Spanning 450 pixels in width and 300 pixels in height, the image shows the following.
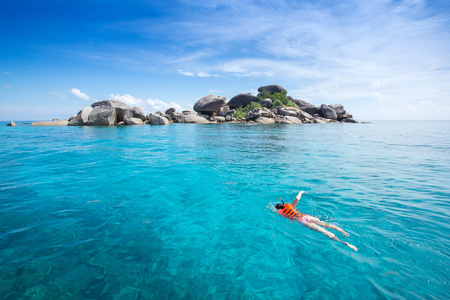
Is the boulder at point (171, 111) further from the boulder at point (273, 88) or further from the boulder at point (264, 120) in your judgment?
the boulder at point (273, 88)

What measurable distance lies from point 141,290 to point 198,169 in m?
5.81

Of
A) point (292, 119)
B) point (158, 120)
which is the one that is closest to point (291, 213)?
point (158, 120)

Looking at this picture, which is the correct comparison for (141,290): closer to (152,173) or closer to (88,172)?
(152,173)

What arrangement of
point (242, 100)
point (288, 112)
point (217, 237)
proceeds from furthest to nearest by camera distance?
point (242, 100) < point (288, 112) < point (217, 237)

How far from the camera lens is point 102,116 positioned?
32.4 meters

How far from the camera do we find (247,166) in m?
8.73

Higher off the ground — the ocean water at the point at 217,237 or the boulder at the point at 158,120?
the boulder at the point at 158,120

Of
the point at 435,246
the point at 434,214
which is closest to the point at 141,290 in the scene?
the point at 435,246

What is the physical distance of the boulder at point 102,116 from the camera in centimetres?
3238

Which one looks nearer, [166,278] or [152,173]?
[166,278]

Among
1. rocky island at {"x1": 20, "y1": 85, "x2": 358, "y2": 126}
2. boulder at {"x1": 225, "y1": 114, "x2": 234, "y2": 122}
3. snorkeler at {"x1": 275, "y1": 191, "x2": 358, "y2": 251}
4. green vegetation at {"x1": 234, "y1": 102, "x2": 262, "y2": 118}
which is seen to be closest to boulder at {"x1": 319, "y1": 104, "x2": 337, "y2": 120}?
rocky island at {"x1": 20, "y1": 85, "x2": 358, "y2": 126}

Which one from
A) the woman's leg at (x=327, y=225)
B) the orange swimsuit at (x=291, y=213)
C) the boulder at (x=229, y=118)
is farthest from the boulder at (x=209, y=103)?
the woman's leg at (x=327, y=225)

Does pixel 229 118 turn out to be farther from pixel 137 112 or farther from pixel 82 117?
pixel 82 117

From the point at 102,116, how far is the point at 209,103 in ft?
80.4
